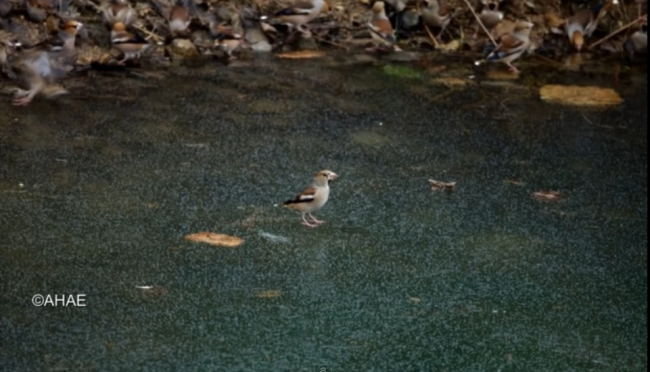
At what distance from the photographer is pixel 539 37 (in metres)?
12.2

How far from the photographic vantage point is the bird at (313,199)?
6.89 meters

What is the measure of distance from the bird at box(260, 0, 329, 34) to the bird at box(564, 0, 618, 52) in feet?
8.61

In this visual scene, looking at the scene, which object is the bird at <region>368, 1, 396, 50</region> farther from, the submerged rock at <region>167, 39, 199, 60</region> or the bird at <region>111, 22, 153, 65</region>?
the bird at <region>111, 22, 153, 65</region>

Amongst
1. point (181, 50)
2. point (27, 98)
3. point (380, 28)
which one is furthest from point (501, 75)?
point (27, 98)

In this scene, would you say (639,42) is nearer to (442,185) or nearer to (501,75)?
(501,75)

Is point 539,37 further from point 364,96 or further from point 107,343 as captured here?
point 107,343

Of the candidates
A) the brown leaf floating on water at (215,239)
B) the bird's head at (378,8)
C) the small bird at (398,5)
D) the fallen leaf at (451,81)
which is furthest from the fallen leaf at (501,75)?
the brown leaf floating on water at (215,239)

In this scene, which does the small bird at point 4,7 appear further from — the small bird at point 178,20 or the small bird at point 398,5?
the small bird at point 398,5

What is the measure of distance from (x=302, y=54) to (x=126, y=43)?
1898 millimetres

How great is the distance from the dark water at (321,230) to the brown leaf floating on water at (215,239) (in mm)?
67

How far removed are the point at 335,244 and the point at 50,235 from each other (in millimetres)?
1622

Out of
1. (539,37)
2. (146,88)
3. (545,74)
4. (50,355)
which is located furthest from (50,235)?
(539,37)

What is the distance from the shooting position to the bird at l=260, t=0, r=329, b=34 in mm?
11148

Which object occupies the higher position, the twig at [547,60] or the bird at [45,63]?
the bird at [45,63]
